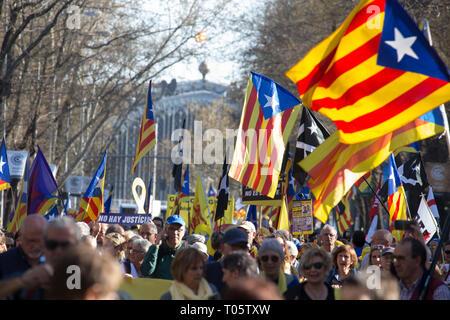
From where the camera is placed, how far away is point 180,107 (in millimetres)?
82562

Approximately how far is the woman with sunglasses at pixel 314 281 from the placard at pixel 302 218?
243 inches

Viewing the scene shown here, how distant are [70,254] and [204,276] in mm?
2436

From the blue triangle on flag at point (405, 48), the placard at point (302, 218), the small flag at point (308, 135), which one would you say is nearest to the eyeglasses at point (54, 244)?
the blue triangle on flag at point (405, 48)

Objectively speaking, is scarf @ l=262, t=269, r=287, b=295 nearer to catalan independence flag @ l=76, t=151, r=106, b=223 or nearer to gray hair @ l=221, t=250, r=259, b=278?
gray hair @ l=221, t=250, r=259, b=278

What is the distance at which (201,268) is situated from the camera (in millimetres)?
6031

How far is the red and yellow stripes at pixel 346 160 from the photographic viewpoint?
770 centimetres

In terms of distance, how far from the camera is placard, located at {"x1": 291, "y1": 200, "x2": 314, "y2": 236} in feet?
41.6

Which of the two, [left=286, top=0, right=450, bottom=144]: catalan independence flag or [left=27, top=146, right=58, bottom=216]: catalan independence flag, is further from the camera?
[left=27, top=146, right=58, bottom=216]: catalan independence flag

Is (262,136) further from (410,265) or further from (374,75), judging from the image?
(410,265)

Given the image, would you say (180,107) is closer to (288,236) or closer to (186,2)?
(186,2)

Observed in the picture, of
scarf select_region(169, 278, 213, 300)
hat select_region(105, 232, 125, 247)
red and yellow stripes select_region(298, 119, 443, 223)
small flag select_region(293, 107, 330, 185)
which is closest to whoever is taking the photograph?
scarf select_region(169, 278, 213, 300)

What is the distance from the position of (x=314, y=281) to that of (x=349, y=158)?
1.98 meters

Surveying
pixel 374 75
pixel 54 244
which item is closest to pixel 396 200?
pixel 374 75

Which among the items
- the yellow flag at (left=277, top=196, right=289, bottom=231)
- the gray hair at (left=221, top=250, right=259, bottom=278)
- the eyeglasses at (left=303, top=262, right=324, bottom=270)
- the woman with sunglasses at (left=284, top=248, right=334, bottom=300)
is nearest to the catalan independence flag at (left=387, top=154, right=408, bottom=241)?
the yellow flag at (left=277, top=196, right=289, bottom=231)
